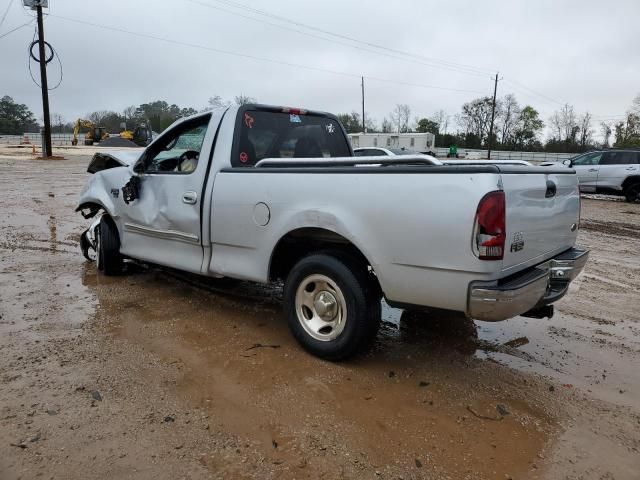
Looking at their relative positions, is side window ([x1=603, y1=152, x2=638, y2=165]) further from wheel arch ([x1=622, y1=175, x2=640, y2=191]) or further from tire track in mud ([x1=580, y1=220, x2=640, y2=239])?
tire track in mud ([x1=580, y1=220, x2=640, y2=239])

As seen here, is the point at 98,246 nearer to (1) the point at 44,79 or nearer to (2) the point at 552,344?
(2) the point at 552,344

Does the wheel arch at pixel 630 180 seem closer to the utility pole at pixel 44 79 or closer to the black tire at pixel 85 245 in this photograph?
the black tire at pixel 85 245

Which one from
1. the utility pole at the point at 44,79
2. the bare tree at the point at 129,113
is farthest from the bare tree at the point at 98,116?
the utility pole at the point at 44,79

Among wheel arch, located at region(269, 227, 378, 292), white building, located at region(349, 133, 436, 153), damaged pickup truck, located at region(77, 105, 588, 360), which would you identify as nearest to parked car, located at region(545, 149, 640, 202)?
damaged pickup truck, located at region(77, 105, 588, 360)

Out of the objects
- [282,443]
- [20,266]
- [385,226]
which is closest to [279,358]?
[282,443]

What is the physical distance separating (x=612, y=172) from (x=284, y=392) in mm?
16187

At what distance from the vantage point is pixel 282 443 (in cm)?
268

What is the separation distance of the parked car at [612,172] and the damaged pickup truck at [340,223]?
45.1 ft

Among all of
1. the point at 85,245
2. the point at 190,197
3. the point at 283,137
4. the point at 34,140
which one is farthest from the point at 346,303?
the point at 34,140

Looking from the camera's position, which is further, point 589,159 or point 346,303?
point 589,159

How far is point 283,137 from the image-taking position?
4.68 metres

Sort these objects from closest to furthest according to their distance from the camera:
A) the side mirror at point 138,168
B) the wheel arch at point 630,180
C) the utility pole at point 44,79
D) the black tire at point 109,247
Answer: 1. the side mirror at point 138,168
2. the black tire at point 109,247
3. the wheel arch at point 630,180
4. the utility pole at point 44,79

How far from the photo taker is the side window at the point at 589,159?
16.3m

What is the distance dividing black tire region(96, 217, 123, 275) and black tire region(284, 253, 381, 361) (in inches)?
111
